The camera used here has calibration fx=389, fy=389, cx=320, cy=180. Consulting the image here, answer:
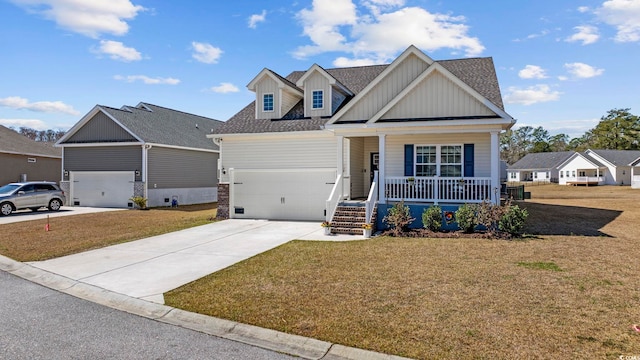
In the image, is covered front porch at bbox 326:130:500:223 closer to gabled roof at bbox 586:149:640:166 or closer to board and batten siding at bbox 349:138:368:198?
board and batten siding at bbox 349:138:368:198

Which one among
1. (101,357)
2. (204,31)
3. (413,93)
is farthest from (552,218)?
(101,357)

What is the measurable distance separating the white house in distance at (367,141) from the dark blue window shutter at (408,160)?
0.13 ft

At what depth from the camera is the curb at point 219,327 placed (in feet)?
15.3

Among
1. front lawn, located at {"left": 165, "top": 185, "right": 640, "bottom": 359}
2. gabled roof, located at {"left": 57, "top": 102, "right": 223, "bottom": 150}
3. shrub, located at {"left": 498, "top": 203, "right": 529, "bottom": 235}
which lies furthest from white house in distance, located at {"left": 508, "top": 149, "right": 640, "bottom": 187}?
front lawn, located at {"left": 165, "top": 185, "right": 640, "bottom": 359}

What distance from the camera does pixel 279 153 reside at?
18297 mm

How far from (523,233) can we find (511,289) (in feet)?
23.4

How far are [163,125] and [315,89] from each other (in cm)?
1496

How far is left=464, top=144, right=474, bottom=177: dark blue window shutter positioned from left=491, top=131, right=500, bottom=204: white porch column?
57.3 inches

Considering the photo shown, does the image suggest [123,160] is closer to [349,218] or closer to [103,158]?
[103,158]

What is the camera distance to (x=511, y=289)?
6.85 m

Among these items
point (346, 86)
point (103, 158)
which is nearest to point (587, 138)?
point (346, 86)

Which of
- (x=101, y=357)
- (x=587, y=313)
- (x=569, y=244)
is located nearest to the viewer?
(x=101, y=357)

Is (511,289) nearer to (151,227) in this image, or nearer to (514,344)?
(514,344)

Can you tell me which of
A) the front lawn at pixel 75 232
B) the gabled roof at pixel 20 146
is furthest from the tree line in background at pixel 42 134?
the front lawn at pixel 75 232
